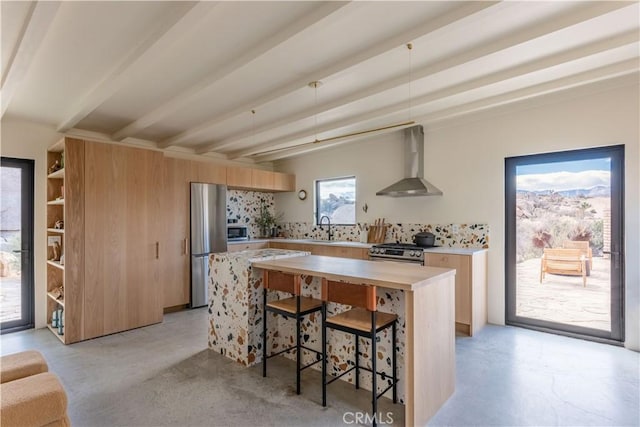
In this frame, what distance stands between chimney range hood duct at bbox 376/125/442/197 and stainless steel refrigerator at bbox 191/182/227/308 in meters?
2.62

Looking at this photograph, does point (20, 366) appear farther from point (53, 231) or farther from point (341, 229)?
point (341, 229)

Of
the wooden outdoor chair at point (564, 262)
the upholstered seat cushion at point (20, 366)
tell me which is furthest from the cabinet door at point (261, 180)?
the wooden outdoor chair at point (564, 262)

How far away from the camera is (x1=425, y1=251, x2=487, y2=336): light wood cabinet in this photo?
375 centimetres

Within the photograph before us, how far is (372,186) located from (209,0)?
3966mm

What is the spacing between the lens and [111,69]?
9.34 ft

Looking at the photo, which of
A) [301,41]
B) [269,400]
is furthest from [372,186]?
[269,400]

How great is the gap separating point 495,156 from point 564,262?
1479mm

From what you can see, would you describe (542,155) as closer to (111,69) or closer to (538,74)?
(538,74)

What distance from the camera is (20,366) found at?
1902 millimetres

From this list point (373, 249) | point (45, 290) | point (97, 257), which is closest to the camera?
point (97, 257)

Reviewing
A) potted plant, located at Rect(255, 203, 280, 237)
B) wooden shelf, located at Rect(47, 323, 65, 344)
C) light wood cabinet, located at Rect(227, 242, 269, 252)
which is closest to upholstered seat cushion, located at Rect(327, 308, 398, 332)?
wooden shelf, located at Rect(47, 323, 65, 344)

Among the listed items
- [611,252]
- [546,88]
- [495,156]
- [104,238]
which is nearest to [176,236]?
[104,238]

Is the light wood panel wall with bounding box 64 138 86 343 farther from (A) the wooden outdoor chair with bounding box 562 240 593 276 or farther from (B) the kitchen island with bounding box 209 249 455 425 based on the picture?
(A) the wooden outdoor chair with bounding box 562 240 593 276

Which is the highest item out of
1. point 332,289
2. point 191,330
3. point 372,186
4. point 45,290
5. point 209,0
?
point 209,0
